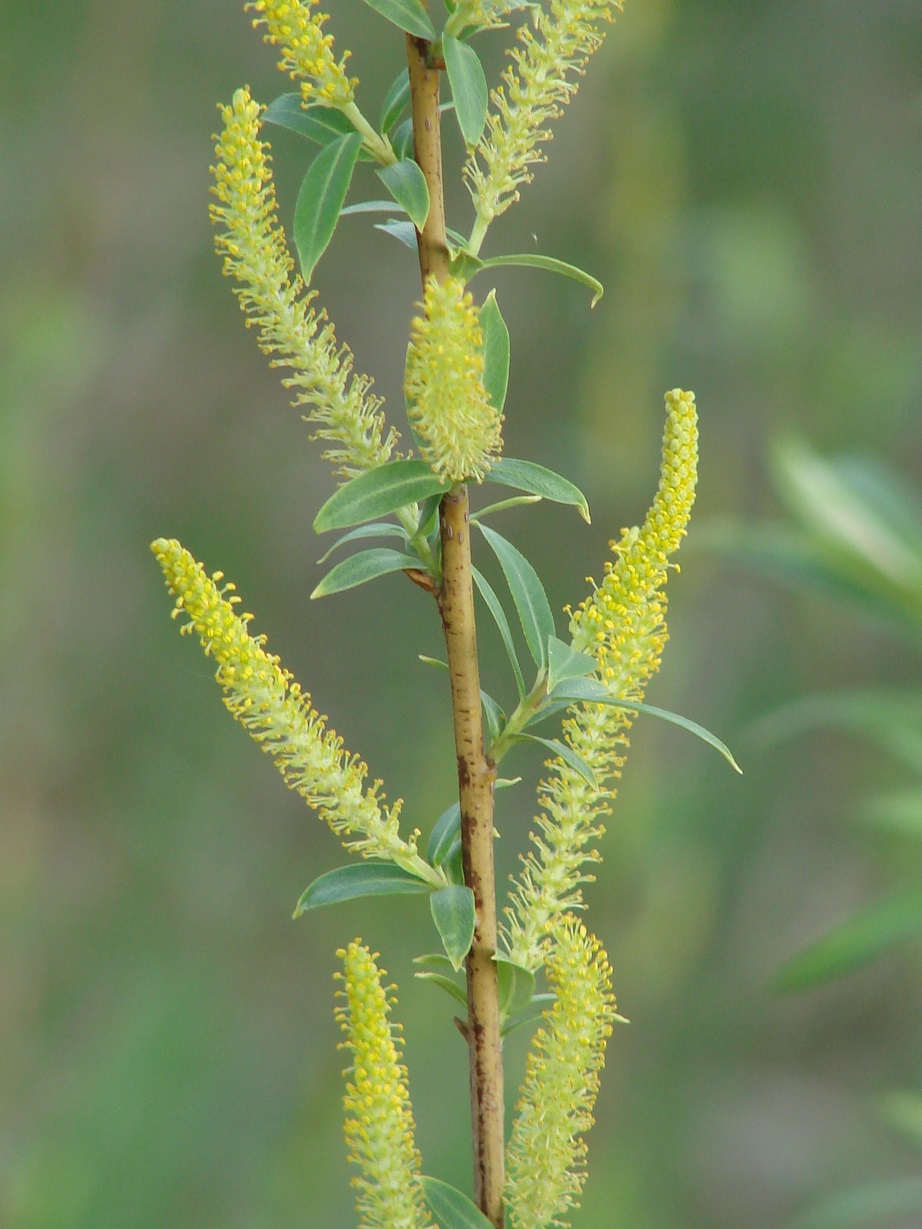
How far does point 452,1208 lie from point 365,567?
21cm

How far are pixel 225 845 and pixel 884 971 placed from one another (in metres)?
1.31

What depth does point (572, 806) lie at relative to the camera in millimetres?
471

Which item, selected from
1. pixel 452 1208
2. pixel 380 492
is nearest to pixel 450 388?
pixel 380 492

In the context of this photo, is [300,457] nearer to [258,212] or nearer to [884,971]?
[884,971]

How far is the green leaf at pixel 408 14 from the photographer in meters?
0.39

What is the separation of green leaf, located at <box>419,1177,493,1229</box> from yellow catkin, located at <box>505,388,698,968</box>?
0.08 m

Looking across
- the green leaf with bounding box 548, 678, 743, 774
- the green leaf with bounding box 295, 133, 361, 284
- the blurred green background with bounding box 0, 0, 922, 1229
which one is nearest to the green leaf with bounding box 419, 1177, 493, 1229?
the green leaf with bounding box 548, 678, 743, 774

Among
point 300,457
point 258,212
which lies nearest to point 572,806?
point 258,212

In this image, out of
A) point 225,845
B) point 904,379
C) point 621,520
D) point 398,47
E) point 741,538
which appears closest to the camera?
point 741,538

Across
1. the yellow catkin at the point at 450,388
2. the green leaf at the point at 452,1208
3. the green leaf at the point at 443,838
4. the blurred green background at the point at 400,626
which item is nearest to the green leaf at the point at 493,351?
the yellow catkin at the point at 450,388

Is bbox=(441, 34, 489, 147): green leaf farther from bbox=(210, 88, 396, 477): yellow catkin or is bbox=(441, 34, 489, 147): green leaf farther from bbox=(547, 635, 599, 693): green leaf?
bbox=(547, 635, 599, 693): green leaf

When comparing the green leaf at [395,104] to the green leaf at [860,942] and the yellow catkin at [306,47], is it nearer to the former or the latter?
the yellow catkin at [306,47]

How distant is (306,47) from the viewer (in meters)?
0.41

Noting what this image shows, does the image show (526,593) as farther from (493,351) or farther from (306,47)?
(306,47)
